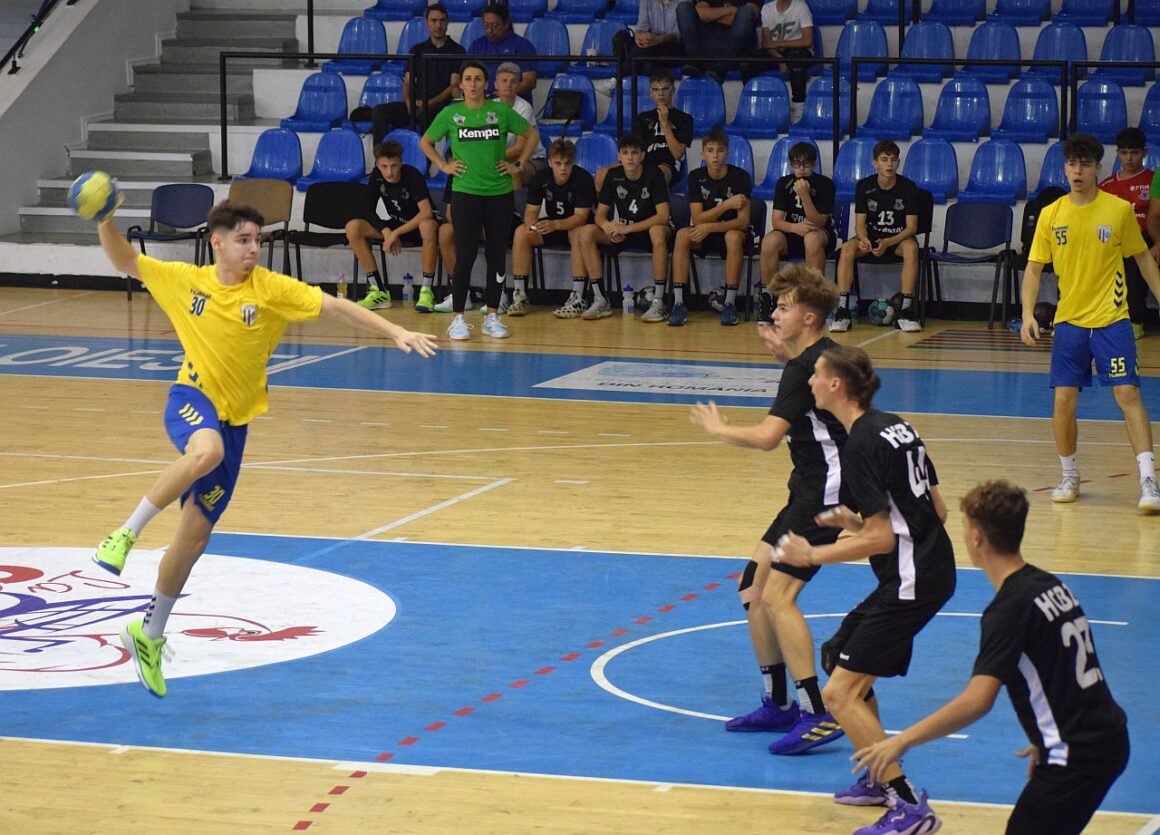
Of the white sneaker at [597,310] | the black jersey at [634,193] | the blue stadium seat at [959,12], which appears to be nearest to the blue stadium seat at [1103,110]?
the blue stadium seat at [959,12]

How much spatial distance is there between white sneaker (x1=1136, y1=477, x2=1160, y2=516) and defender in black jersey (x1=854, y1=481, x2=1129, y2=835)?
5.75 metres

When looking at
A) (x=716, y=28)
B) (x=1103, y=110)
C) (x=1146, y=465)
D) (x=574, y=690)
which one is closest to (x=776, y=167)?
(x=716, y=28)

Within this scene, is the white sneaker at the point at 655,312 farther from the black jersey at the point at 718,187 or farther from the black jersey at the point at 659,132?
the black jersey at the point at 659,132

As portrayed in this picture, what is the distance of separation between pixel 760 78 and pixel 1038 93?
9.55ft

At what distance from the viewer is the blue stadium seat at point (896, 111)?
1825cm

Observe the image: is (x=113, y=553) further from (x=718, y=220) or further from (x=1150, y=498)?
(x=718, y=220)

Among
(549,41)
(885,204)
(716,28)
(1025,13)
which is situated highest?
(1025,13)

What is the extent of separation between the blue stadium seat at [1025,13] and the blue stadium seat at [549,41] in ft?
15.6

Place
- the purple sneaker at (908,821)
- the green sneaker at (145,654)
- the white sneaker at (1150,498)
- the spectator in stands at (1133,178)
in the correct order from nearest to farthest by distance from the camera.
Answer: the purple sneaker at (908,821)
the green sneaker at (145,654)
the white sneaker at (1150,498)
the spectator in stands at (1133,178)

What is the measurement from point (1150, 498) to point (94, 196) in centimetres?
608

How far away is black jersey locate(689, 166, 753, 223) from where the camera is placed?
16.8 metres

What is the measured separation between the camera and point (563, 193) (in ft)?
57.0

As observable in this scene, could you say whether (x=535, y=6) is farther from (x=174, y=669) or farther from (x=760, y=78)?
(x=174, y=669)

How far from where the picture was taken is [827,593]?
8195 millimetres
